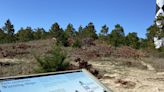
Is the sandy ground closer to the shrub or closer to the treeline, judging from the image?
the shrub

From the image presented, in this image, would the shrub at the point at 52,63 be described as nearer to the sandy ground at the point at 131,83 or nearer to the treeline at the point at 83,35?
the sandy ground at the point at 131,83

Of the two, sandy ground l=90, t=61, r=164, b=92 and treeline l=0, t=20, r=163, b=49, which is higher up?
treeline l=0, t=20, r=163, b=49

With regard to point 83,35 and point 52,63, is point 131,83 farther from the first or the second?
point 83,35

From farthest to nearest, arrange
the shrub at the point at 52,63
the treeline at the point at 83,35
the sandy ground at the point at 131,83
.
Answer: the treeline at the point at 83,35, the shrub at the point at 52,63, the sandy ground at the point at 131,83

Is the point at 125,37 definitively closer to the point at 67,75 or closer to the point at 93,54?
the point at 93,54

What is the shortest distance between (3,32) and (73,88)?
42217 millimetres

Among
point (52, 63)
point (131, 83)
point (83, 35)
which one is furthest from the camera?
point (83, 35)

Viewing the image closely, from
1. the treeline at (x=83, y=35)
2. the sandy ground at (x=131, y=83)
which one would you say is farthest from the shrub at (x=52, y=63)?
the treeline at (x=83, y=35)

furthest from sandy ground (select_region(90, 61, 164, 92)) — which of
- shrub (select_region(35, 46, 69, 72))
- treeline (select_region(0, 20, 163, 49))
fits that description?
treeline (select_region(0, 20, 163, 49))

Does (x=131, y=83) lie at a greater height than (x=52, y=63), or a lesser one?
lesser

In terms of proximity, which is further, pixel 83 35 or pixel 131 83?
pixel 83 35

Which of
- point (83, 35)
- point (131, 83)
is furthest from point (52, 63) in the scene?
point (83, 35)

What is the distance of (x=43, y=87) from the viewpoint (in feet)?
16.3

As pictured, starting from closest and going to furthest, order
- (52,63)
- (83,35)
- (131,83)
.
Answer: (52,63)
(131,83)
(83,35)
